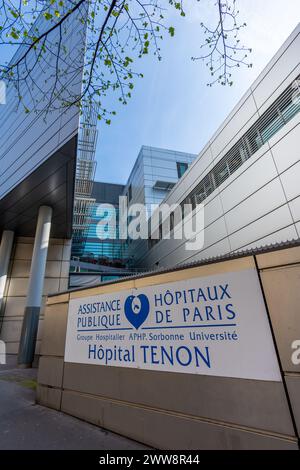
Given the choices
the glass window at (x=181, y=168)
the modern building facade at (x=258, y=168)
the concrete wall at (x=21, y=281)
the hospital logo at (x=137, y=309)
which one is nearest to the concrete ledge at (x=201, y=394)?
the hospital logo at (x=137, y=309)

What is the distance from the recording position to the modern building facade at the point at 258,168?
668cm

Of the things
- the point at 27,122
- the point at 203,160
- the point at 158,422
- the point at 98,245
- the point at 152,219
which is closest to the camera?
the point at 158,422

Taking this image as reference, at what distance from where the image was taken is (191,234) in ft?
39.1

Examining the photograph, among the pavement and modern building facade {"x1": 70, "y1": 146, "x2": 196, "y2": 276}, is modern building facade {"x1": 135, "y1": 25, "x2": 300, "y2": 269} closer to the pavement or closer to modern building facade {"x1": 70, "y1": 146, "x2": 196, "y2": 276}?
the pavement

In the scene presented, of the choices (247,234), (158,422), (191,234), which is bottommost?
(158,422)

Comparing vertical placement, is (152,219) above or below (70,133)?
above

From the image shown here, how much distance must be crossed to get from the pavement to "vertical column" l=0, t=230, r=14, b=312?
7.92 meters

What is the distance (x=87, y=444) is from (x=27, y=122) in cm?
1178

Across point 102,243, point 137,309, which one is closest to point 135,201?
point 102,243

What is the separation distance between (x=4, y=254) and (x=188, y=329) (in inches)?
451

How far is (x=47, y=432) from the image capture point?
2947 mm

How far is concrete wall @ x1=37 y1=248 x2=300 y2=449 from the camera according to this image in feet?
6.43

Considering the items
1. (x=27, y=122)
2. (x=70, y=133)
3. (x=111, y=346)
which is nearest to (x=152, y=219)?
(x=27, y=122)

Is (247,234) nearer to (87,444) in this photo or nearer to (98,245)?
(87,444)
